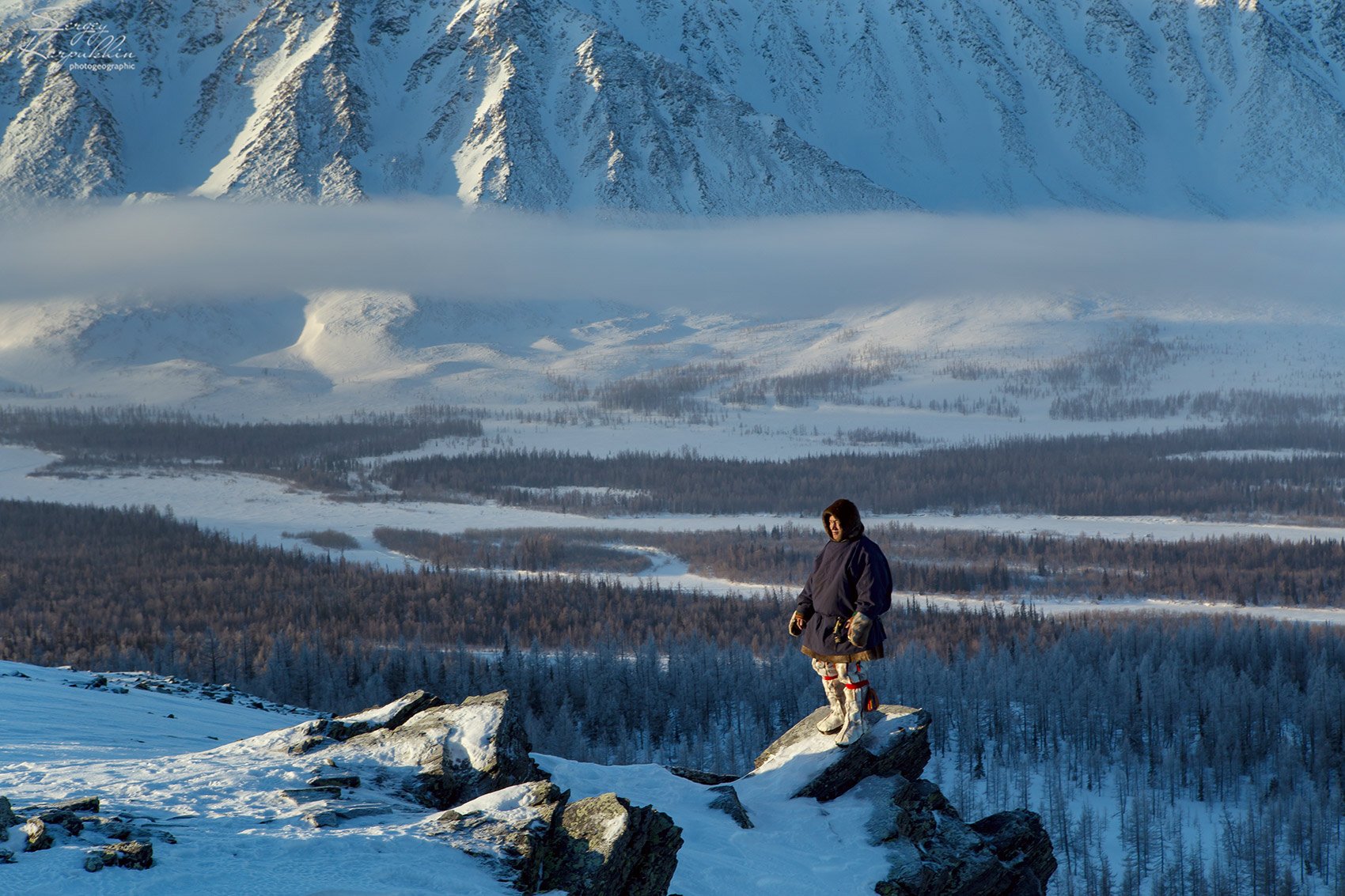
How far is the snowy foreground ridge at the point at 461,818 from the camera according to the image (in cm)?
1570

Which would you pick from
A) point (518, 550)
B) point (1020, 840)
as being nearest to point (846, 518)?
point (1020, 840)

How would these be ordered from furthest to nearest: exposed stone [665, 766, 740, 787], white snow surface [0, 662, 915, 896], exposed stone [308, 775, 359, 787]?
exposed stone [665, 766, 740, 787] < exposed stone [308, 775, 359, 787] < white snow surface [0, 662, 915, 896]

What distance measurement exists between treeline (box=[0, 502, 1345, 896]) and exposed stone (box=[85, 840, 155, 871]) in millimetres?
50339

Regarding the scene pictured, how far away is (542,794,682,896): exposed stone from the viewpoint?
56.0 feet

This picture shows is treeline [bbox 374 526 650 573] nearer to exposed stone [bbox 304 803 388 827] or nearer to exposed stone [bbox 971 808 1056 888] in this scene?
exposed stone [bbox 971 808 1056 888]

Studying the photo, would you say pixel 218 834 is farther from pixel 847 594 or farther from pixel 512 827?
pixel 847 594

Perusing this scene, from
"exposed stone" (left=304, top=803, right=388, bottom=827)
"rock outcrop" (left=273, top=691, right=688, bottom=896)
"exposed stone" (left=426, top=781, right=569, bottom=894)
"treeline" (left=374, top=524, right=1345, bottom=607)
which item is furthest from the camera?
"treeline" (left=374, top=524, right=1345, bottom=607)

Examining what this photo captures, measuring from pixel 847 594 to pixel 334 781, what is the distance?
8569 millimetres

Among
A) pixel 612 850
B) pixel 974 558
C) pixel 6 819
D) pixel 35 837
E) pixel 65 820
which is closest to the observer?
pixel 35 837

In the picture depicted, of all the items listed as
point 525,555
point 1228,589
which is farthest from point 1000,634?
point 525,555

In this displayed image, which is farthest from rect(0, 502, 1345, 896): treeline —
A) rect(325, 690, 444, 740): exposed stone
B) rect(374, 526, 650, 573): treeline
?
rect(325, 690, 444, 740): exposed stone

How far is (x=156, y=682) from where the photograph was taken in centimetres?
4028

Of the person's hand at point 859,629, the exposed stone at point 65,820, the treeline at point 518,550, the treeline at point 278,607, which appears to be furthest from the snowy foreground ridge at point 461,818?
the treeline at point 518,550

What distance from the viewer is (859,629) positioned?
2022cm
